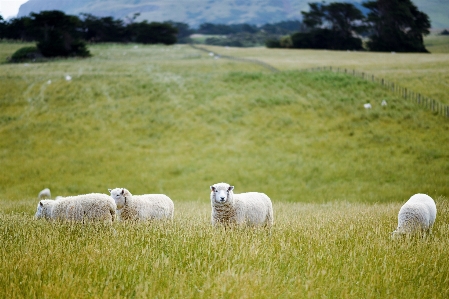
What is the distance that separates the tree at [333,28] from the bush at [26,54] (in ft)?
156

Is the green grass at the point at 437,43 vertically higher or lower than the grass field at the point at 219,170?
higher

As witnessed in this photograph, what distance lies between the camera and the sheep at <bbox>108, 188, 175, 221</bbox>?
32.1ft

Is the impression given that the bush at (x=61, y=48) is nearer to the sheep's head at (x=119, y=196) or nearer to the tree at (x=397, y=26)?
the tree at (x=397, y=26)

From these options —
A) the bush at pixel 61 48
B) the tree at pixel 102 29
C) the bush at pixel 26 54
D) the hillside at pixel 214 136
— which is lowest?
the hillside at pixel 214 136

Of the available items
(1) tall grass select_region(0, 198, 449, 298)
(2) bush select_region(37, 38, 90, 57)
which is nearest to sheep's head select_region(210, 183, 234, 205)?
(1) tall grass select_region(0, 198, 449, 298)

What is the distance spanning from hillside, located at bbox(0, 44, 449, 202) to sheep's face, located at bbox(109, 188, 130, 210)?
13.6 m

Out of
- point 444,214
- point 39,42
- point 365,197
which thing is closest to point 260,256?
point 444,214

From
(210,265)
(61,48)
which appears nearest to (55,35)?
(61,48)

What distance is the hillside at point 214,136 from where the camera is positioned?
2558 centimetres

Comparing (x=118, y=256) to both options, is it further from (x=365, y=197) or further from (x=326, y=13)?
(x=326, y=13)

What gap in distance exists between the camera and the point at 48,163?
2862 centimetres

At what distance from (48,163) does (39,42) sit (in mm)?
24779

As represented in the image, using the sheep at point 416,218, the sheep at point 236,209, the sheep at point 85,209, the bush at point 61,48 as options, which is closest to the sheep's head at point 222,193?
the sheep at point 236,209

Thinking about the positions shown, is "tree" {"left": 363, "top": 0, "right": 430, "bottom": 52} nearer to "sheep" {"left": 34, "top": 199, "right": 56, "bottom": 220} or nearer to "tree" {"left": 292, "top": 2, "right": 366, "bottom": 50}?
"tree" {"left": 292, "top": 2, "right": 366, "bottom": 50}
